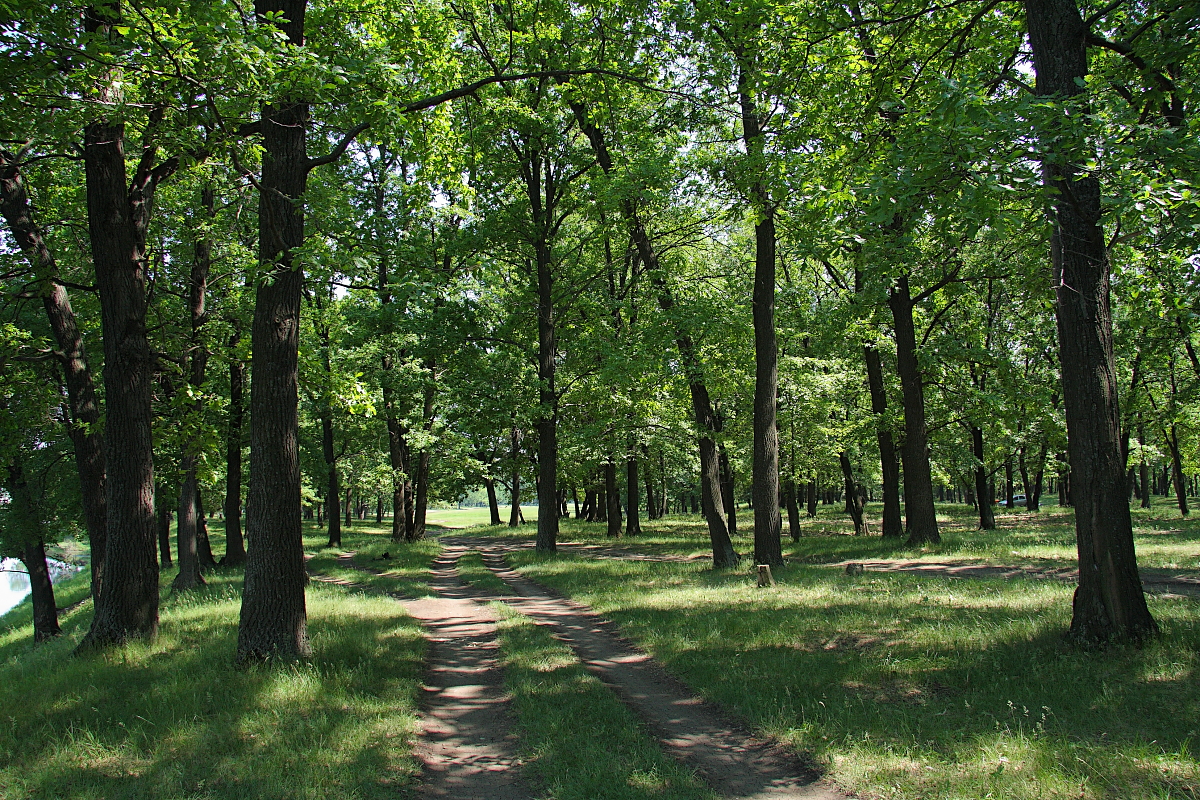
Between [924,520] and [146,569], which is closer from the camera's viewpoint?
[146,569]

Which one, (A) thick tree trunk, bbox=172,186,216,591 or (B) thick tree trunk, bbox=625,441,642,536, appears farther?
(B) thick tree trunk, bbox=625,441,642,536

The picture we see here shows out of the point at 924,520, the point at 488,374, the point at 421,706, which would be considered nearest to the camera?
the point at 421,706

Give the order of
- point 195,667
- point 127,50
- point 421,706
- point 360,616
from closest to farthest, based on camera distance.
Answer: point 127,50 → point 421,706 → point 195,667 → point 360,616

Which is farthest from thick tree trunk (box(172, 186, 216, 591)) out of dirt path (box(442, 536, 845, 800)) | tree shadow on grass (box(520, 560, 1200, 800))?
tree shadow on grass (box(520, 560, 1200, 800))

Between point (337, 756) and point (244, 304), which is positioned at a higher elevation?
point (244, 304)

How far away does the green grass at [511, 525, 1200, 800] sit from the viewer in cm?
440

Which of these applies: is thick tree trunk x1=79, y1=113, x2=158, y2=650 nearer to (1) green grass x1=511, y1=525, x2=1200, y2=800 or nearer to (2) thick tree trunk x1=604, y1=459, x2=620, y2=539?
(1) green grass x1=511, y1=525, x2=1200, y2=800

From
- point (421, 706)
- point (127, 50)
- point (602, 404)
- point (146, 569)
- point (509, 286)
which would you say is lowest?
point (421, 706)

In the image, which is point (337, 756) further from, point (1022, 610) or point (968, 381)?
point (968, 381)

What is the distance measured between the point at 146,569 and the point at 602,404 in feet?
48.7

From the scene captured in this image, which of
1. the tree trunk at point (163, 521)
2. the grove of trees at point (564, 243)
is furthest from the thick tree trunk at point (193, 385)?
Answer: the tree trunk at point (163, 521)

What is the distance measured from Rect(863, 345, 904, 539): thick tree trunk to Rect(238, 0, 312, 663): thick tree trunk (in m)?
17.6

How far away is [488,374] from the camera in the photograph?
19.6m

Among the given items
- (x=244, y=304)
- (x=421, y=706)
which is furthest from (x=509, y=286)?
(x=421, y=706)
